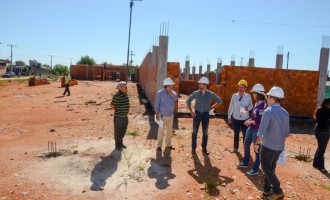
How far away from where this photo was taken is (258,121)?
5316 mm

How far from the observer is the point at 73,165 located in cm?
559

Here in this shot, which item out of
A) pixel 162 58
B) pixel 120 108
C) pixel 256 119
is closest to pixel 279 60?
pixel 162 58

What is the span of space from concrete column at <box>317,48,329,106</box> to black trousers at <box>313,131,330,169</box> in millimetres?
6675

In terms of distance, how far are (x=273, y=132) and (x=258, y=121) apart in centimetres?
115

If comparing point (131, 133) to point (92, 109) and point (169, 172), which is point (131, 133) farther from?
point (92, 109)

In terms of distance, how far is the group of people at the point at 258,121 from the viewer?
4.17 meters

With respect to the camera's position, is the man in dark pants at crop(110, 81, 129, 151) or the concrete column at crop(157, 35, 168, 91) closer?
the man in dark pants at crop(110, 81, 129, 151)

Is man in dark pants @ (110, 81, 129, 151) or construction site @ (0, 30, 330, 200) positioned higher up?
man in dark pants @ (110, 81, 129, 151)

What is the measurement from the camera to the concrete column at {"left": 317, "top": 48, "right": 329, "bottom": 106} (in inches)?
474

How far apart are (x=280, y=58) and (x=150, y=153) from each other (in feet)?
32.5

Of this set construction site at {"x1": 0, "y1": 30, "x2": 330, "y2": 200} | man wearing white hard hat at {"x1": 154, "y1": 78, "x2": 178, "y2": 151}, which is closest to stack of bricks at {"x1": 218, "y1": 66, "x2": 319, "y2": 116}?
construction site at {"x1": 0, "y1": 30, "x2": 330, "y2": 200}

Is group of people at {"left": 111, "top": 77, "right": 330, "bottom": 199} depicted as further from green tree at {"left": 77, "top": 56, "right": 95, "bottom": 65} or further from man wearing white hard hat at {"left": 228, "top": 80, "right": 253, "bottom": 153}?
green tree at {"left": 77, "top": 56, "right": 95, "bottom": 65}

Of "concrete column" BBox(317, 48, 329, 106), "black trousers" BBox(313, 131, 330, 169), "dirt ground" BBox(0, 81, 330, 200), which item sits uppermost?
"concrete column" BBox(317, 48, 329, 106)

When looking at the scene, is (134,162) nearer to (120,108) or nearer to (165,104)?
(120,108)
